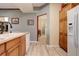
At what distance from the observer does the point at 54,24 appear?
812cm

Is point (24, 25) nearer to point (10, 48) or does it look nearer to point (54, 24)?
point (54, 24)

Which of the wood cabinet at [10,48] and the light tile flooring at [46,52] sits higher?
the wood cabinet at [10,48]

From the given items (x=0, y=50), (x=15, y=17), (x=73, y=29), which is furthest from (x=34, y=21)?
(x=0, y=50)

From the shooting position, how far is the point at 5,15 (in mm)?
10773

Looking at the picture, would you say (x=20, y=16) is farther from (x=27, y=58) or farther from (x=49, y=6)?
(x=27, y=58)

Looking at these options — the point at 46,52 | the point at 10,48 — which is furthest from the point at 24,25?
the point at 10,48

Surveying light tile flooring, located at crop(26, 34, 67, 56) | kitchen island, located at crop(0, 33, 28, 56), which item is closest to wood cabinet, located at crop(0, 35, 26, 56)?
kitchen island, located at crop(0, 33, 28, 56)

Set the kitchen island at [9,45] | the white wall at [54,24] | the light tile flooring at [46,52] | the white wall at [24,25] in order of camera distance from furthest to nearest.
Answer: the white wall at [24,25] < the white wall at [54,24] < the light tile flooring at [46,52] < the kitchen island at [9,45]

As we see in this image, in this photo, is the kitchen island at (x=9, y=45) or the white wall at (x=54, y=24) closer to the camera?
the kitchen island at (x=9, y=45)

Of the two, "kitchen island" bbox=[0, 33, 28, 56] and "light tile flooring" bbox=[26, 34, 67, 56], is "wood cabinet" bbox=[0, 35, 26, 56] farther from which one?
"light tile flooring" bbox=[26, 34, 67, 56]

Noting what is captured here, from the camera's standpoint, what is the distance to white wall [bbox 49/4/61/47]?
806 centimetres

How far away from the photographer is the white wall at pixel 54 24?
8.06 meters

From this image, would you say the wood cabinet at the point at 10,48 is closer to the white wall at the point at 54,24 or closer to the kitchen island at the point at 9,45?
the kitchen island at the point at 9,45

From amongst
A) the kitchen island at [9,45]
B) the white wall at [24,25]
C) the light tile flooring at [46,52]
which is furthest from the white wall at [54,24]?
the kitchen island at [9,45]
